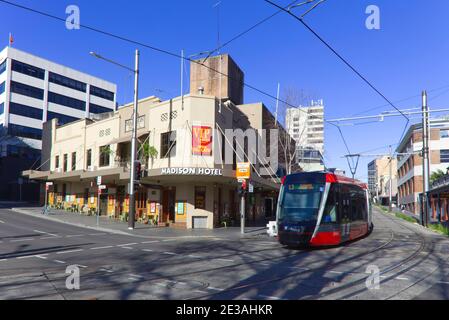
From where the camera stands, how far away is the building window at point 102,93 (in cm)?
7562

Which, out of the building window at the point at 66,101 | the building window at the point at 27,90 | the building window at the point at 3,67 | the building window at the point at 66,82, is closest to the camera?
the building window at the point at 3,67

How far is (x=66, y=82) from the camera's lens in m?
70.4

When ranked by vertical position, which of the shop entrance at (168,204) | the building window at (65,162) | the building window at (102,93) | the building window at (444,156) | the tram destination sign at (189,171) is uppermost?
the building window at (102,93)

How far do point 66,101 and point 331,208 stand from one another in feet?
211

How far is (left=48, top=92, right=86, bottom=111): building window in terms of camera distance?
2645 inches

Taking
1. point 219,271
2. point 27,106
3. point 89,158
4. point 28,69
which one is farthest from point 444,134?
point 28,69

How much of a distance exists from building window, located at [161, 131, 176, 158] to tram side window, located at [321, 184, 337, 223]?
1512cm

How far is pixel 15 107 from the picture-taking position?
60844mm

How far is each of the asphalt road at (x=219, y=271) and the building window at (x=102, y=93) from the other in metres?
61.8

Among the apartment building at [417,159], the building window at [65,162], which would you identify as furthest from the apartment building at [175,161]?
the apartment building at [417,159]

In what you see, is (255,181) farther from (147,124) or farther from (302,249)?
(302,249)

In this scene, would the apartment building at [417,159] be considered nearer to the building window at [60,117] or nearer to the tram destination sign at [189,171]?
the tram destination sign at [189,171]

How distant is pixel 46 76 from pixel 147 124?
1713 inches

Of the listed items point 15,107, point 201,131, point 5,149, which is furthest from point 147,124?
point 15,107
